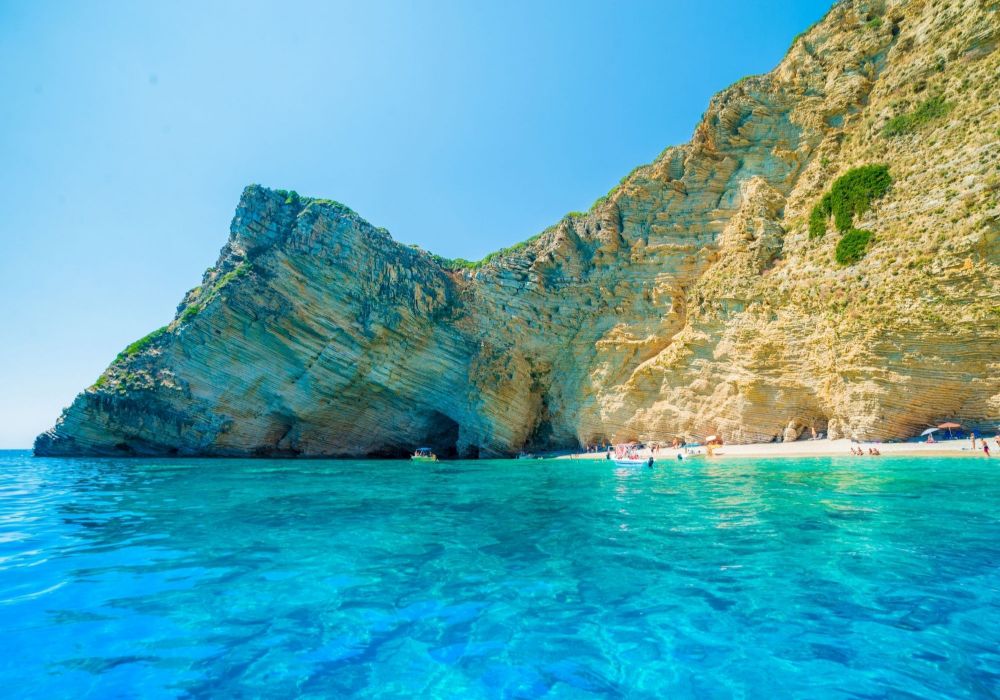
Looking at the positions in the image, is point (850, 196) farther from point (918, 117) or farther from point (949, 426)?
point (949, 426)

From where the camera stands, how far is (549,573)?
7.05m

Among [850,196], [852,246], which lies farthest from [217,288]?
[850,196]

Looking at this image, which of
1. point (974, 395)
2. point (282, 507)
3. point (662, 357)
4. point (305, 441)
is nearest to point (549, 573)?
point (282, 507)

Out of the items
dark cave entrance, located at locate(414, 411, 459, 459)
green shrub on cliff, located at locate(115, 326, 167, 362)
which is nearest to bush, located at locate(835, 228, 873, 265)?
dark cave entrance, located at locate(414, 411, 459, 459)

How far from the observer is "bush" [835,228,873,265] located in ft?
83.6

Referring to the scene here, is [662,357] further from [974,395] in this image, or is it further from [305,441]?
[305,441]

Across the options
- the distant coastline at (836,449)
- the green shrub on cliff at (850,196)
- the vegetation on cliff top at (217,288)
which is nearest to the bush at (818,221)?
the green shrub on cliff at (850,196)

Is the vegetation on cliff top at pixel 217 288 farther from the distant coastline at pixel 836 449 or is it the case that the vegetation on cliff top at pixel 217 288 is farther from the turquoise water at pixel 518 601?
the distant coastline at pixel 836 449

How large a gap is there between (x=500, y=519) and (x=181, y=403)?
37921 mm

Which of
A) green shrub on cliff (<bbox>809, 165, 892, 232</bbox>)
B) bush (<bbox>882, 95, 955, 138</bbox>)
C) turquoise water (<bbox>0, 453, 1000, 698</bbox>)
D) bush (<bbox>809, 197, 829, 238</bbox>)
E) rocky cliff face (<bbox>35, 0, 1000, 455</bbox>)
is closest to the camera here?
turquoise water (<bbox>0, 453, 1000, 698</bbox>)

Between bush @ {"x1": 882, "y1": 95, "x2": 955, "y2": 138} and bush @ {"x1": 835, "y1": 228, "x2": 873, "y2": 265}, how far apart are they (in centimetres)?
644

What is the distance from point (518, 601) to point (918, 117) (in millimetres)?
34842

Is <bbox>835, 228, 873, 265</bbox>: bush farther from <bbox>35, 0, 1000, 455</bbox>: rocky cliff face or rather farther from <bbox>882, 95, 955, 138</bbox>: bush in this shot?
<bbox>882, 95, 955, 138</bbox>: bush

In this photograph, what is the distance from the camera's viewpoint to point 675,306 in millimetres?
34188
